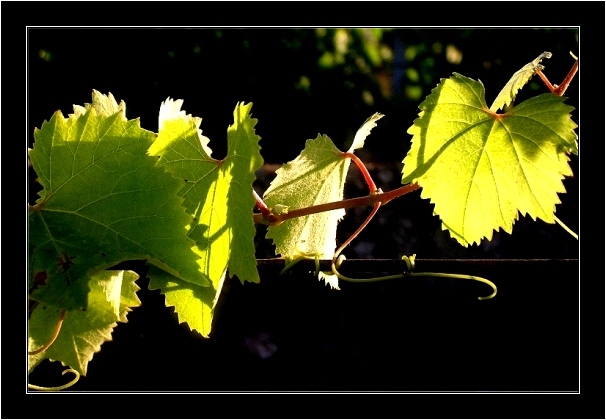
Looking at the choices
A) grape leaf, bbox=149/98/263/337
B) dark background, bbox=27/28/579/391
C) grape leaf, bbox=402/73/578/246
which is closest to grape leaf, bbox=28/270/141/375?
grape leaf, bbox=149/98/263/337

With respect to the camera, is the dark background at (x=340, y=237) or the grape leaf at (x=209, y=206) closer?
the grape leaf at (x=209, y=206)

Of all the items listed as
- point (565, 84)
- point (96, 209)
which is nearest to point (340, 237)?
point (565, 84)

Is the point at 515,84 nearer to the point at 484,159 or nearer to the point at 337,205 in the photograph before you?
the point at 484,159

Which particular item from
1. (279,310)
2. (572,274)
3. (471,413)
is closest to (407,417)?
(471,413)

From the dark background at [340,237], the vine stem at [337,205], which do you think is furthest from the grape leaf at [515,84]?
the dark background at [340,237]

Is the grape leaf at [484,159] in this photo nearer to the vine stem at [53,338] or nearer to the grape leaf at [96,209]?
the grape leaf at [96,209]
